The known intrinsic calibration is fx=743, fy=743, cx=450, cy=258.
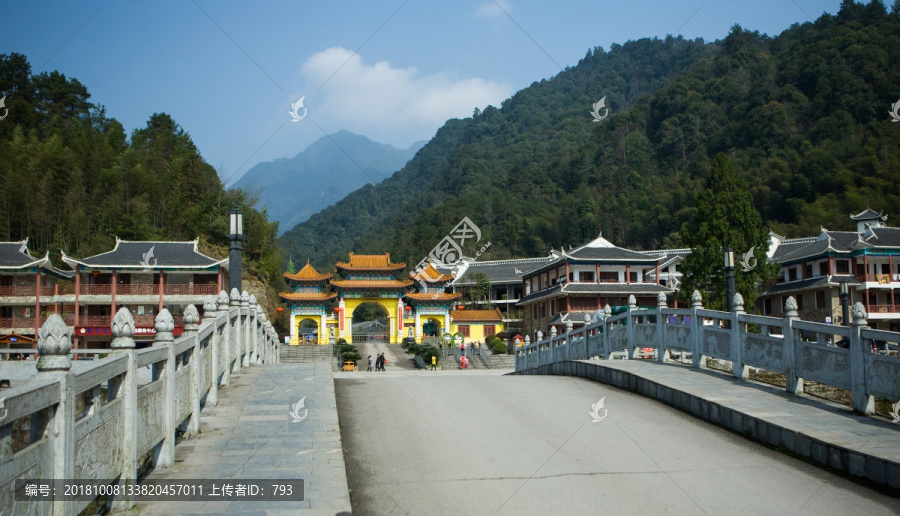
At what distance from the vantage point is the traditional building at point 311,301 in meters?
49.9

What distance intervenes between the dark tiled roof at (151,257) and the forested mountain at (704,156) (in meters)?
42.8

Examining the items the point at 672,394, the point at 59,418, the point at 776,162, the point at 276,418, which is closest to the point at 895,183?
the point at 776,162

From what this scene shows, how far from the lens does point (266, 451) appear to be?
289 inches

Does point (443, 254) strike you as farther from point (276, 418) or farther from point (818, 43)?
point (276, 418)

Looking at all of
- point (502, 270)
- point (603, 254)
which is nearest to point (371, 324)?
point (502, 270)

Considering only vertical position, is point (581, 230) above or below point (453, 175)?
below

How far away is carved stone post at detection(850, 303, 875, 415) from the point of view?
27.9 ft

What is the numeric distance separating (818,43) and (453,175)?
60888 mm

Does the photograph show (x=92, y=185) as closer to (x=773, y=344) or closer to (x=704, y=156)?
(x=773, y=344)

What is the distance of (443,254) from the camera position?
75125 millimetres

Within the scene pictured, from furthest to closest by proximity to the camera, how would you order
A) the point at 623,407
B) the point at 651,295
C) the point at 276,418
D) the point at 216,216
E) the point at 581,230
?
the point at 581,230 < the point at 216,216 < the point at 651,295 < the point at 623,407 < the point at 276,418

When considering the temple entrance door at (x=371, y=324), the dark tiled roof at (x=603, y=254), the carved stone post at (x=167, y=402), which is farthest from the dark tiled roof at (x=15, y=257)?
the carved stone post at (x=167, y=402)

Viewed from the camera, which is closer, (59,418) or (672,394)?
(59,418)

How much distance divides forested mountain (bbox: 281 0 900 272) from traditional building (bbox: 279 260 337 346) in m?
32.1
